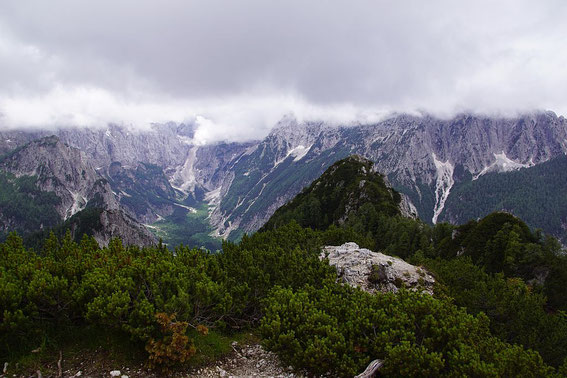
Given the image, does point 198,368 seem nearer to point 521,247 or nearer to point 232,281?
point 232,281

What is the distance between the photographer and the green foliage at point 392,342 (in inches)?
601

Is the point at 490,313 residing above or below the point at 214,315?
below

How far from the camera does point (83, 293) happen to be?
1755cm

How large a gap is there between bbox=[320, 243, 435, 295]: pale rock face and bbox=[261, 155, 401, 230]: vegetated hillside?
88114 mm

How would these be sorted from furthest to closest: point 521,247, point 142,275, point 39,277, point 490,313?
point 521,247 < point 490,313 < point 142,275 < point 39,277

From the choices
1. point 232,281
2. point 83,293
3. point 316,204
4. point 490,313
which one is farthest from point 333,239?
point 316,204

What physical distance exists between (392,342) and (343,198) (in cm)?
14088

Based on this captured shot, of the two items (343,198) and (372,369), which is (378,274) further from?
(343,198)

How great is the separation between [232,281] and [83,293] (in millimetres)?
10905

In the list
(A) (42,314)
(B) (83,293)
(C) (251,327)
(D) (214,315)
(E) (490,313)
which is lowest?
(E) (490,313)

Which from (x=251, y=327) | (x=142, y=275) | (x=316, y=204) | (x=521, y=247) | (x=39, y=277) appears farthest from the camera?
(x=316, y=204)

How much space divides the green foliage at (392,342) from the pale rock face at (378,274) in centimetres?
1478

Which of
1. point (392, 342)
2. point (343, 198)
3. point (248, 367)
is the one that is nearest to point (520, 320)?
point (392, 342)

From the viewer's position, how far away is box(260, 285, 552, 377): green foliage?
15.3 metres
